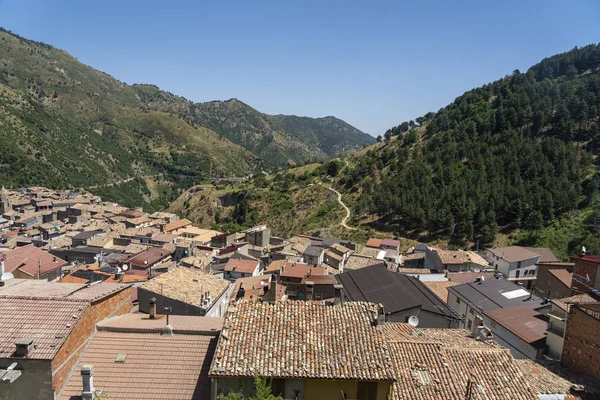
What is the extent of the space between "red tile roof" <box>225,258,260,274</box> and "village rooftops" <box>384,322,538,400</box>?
104 feet

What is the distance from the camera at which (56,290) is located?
14055 millimetres

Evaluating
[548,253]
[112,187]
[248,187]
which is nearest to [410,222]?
[548,253]

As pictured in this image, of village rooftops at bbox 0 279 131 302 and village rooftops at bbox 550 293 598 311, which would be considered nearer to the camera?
village rooftops at bbox 0 279 131 302

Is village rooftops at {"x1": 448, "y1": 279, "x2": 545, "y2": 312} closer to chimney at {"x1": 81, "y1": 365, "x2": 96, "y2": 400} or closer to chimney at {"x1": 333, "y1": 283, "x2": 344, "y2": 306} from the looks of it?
chimney at {"x1": 333, "y1": 283, "x2": 344, "y2": 306}

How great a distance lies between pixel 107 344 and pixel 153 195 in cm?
16081

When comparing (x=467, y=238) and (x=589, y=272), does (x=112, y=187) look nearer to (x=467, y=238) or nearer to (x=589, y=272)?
(x=467, y=238)

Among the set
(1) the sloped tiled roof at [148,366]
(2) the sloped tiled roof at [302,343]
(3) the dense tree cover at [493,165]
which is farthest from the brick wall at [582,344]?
(3) the dense tree cover at [493,165]

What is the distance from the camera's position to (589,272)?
23.3 metres

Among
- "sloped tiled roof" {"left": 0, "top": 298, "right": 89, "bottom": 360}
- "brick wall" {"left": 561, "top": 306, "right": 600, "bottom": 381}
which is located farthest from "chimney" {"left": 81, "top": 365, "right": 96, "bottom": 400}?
"brick wall" {"left": 561, "top": 306, "right": 600, "bottom": 381}

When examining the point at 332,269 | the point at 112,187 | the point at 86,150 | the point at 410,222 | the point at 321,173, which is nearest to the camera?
the point at 332,269

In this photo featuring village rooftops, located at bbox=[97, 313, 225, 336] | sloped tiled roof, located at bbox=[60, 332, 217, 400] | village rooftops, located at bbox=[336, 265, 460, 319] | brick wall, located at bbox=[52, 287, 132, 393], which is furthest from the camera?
village rooftops, located at bbox=[336, 265, 460, 319]

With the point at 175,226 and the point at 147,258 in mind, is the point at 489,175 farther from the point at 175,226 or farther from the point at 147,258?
the point at 147,258

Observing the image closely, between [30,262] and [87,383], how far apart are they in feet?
116

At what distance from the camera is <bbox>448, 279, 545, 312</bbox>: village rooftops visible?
2627 centimetres
